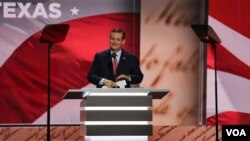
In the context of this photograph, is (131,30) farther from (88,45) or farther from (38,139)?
(38,139)

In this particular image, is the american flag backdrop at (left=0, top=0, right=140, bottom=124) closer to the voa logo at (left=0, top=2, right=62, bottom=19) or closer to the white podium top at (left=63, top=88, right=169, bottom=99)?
the voa logo at (left=0, top=2, right=62, bottom=19)

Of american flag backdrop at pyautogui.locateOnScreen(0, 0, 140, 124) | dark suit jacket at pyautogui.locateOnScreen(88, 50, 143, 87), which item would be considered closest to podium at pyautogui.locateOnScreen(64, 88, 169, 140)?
dark suit jacket at pyautogui.locateOnScreen(88, 50, 143, 87)

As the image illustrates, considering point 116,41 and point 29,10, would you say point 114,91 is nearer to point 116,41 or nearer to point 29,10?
point 116,41

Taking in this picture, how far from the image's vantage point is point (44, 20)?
26.3ft

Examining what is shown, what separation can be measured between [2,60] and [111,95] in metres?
3.05

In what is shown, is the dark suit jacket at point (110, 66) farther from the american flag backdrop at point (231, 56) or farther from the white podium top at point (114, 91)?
the american flag backdrop at point (231, 56)

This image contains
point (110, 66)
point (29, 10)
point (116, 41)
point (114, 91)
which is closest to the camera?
point (114, 91)

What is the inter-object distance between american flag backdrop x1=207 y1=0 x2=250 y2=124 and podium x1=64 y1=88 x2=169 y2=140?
273 cm

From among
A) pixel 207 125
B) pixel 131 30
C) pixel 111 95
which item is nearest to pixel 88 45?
pixel 131 30

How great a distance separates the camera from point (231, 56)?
8.02 meters

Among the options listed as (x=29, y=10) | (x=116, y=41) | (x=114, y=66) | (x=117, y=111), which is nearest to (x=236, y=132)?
(x=114, y=66)

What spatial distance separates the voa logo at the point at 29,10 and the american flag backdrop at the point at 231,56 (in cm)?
220

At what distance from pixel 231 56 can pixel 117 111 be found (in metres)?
3.11

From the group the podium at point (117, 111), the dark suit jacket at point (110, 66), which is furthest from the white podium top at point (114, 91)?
the dark suit jacket at point (110, 66)
